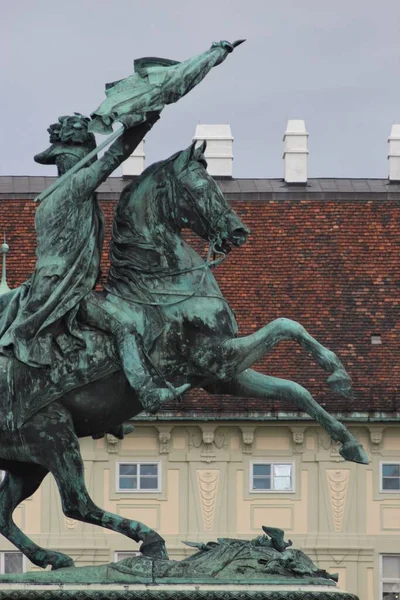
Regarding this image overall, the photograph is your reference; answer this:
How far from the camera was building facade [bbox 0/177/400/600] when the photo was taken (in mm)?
57375

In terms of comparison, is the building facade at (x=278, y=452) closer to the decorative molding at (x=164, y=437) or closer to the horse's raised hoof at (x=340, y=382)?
the decorative molding at (x=164, y=437)

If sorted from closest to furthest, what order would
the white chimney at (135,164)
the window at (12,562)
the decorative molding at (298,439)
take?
1. the window at (12,562)
2. the decorative molding at (298,439)
3. the white chimney at (135,164)

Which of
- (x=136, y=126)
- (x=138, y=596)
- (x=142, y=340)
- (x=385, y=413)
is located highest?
(x=385, y=413)

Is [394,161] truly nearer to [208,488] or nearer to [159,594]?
[208,488]

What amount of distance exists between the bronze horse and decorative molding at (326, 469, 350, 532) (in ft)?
124

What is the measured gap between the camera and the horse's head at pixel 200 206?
21.1 meters

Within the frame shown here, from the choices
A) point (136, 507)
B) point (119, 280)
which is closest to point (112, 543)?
point (136, 507)

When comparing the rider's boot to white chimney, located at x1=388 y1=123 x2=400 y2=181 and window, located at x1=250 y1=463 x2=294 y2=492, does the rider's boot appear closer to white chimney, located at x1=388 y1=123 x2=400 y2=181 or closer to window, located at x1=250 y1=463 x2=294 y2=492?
window, located at x1=250 y1=463 x2=294 y2=492

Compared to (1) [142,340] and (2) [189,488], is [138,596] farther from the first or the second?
(2) [189,488]

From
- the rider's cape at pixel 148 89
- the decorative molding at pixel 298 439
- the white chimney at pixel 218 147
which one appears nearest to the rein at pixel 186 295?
the rider's cape at pixel 148 89

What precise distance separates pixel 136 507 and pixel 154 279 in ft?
124

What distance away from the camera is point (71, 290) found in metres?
20.9

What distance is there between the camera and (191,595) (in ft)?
66.2

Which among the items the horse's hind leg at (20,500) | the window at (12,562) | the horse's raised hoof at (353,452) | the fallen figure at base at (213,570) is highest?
the window at (12,562)
